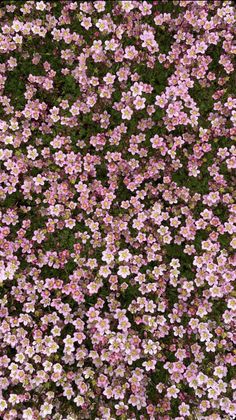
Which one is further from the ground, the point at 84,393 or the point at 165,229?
the point at 165,229

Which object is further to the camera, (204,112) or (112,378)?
(204,112)

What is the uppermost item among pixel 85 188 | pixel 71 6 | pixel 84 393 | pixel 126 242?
pixel 71 6

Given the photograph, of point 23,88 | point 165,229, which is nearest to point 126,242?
point 165,229

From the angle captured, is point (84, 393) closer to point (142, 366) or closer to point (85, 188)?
point (142, 366)

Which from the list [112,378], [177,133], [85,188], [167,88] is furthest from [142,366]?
[167,88]

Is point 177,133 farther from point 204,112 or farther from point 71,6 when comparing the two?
point 71,6

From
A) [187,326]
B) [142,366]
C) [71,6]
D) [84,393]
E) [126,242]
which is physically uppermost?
[71,6]
